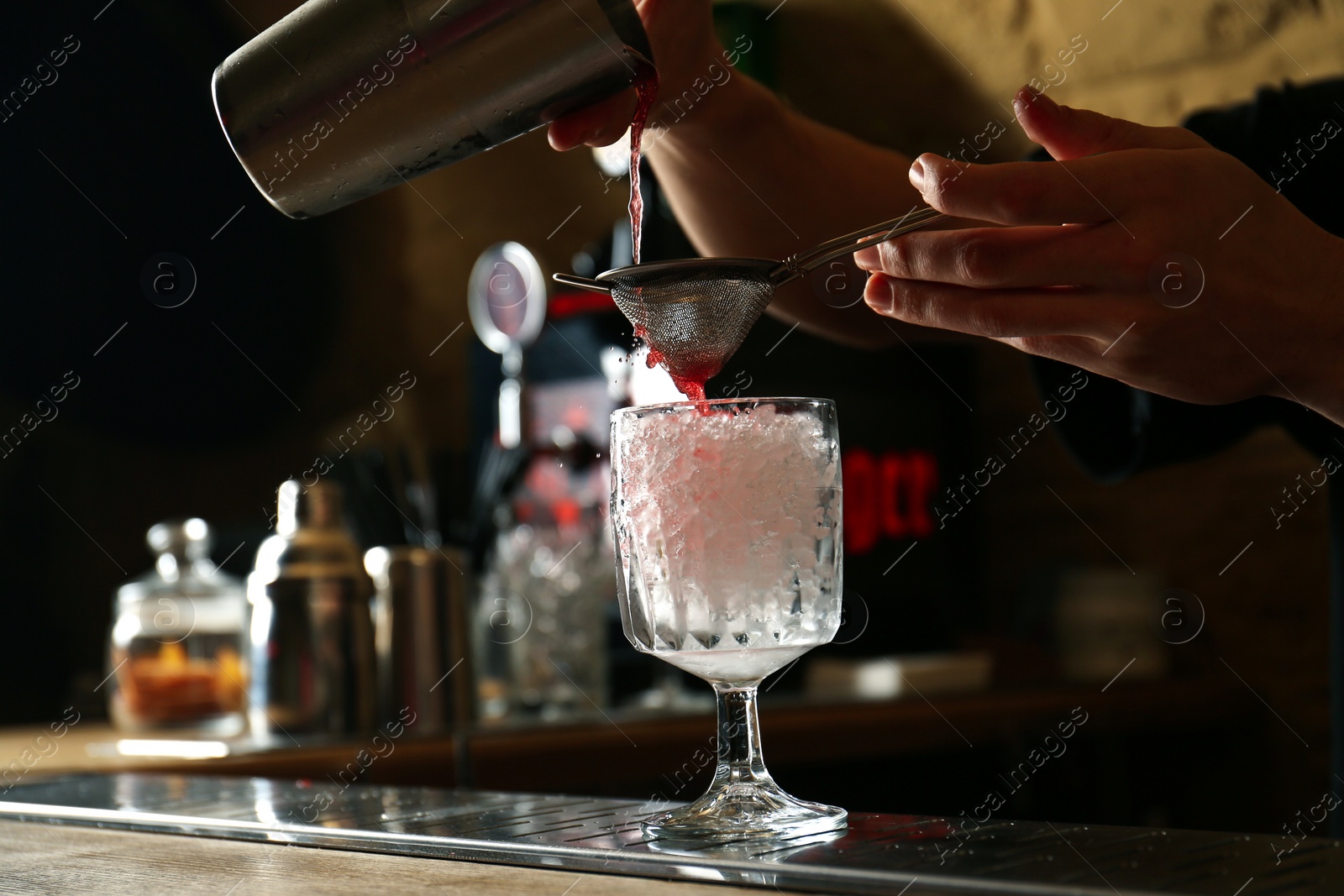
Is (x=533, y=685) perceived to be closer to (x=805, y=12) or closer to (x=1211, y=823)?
(x=1211, y=823)

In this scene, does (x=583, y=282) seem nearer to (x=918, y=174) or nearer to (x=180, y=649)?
(x=918, y=174)

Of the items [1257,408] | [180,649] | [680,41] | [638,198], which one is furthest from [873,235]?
[180,649]

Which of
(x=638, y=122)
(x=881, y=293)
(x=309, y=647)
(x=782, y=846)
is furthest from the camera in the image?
(x=309, y=647)

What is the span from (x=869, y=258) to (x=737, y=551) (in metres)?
0.28

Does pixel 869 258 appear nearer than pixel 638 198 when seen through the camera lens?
Yes

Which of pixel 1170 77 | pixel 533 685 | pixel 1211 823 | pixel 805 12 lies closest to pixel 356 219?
pixel 805 12

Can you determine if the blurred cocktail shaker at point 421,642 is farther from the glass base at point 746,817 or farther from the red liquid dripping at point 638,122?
the glass base at point 746,817

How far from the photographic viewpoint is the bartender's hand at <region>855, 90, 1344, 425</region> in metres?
0.96

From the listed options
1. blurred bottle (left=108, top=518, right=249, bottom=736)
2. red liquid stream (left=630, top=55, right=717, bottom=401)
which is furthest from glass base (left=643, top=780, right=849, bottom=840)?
blurred bottle (left=108, top=518, right=249, bottom=736)

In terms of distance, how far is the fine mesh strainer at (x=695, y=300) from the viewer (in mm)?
1061

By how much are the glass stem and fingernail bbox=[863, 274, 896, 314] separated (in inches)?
12.6

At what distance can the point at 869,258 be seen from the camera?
1066 millimetres

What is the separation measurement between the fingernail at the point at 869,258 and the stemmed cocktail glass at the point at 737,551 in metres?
0.15

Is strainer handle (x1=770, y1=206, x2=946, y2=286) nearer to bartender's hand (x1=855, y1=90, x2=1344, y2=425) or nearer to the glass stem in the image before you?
bartender's hand (x1=855, y1=90, x2=1344, y2=425)
